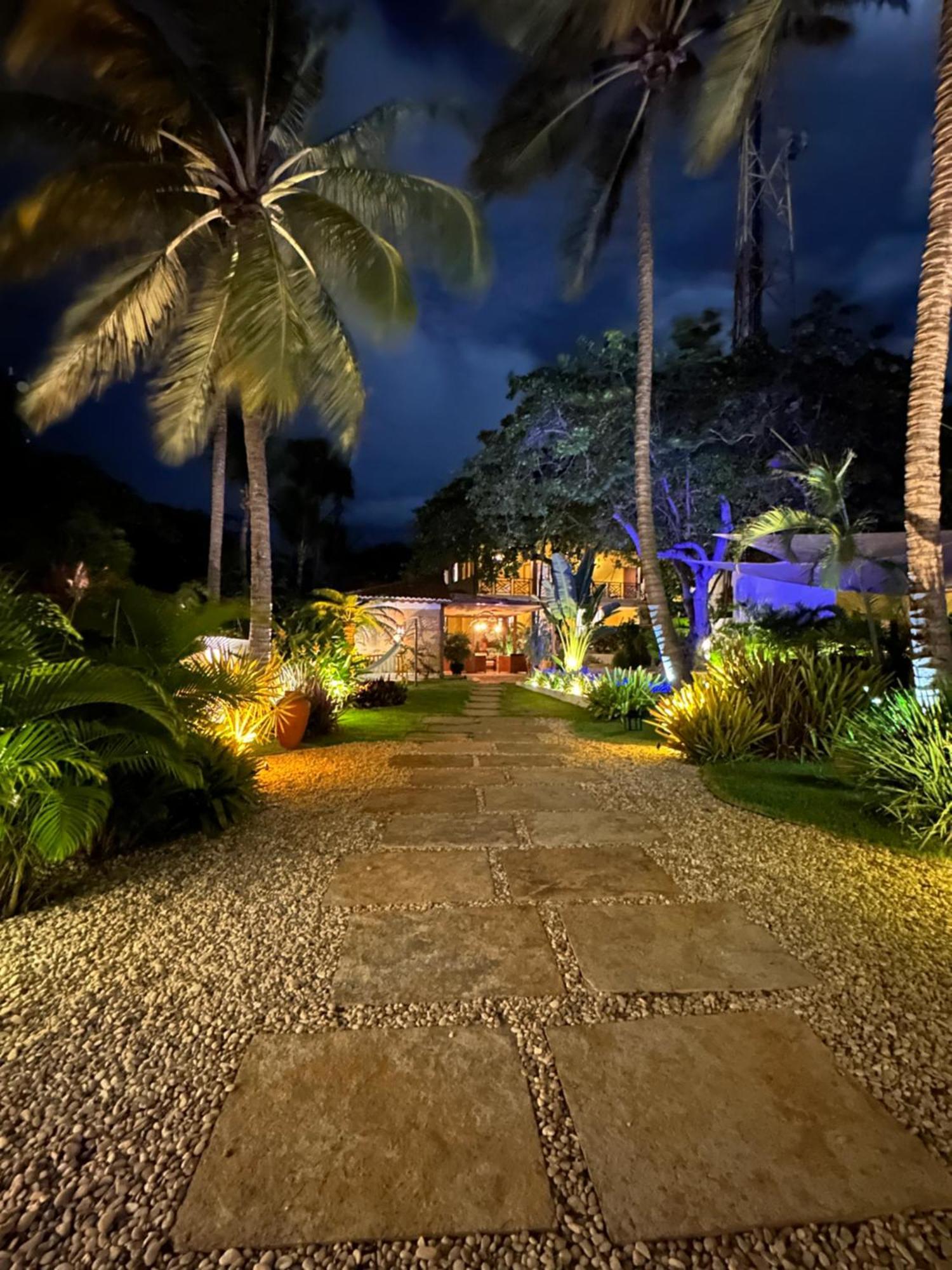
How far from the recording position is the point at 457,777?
6.39 metres

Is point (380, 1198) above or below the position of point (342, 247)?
below

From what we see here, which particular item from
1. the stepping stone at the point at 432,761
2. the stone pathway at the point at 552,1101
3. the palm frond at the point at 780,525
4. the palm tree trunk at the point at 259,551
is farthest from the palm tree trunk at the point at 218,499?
the stone pathway at the point at 552,1101

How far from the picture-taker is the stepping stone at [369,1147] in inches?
60.0

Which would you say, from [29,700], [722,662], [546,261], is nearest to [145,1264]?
[29,700]

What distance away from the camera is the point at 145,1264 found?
1.42 meters

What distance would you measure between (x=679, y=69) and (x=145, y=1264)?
13.9 metres

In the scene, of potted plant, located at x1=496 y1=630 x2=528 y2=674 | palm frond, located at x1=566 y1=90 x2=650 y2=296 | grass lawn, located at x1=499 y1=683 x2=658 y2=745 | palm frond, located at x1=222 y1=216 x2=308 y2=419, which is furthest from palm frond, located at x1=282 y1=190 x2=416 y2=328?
potted plant, located at x1=496 y1=630 x2=528 y2=674

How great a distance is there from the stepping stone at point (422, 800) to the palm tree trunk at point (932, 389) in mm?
3922

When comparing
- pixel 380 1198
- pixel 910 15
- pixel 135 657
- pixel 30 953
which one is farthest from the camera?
pixel 910 15

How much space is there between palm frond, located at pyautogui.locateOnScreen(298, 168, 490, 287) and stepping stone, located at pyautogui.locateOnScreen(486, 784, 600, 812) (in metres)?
7.04

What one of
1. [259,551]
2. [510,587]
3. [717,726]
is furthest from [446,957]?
[510,587]

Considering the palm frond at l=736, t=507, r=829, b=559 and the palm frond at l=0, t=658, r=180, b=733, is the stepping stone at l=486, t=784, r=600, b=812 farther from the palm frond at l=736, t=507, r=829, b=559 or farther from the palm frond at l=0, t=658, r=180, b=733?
the palm frond at l=736, t=507, r=829, b=559

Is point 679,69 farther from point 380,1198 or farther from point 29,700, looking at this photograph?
point 380,1198

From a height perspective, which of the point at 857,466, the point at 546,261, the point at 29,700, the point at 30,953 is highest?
the point at 546,261
